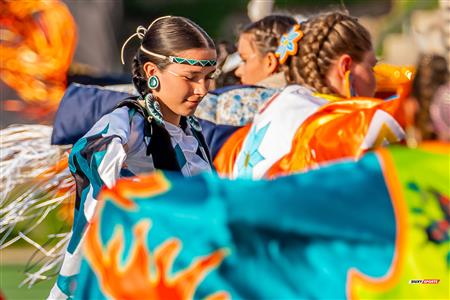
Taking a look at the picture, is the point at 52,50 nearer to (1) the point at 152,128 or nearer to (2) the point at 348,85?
(2) the point at 348,85

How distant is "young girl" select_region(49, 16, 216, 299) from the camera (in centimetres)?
297

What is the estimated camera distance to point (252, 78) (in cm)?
468

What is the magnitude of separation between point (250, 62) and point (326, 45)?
930mm

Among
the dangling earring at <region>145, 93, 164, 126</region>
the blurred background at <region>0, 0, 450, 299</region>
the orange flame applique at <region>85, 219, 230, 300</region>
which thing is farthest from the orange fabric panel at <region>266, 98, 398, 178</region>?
the orange flame applique at <region>85, 219, 230, 300</region>

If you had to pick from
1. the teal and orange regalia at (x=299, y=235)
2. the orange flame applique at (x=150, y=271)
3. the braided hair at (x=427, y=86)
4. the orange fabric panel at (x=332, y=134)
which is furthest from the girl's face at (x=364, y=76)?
the orange flame applique at (x=150, y=271)

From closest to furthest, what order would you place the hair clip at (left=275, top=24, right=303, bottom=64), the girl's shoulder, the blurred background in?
the girl's shoulder
the hair clip at (left=275, top=24, right=303, bottom=64)
the blurred background

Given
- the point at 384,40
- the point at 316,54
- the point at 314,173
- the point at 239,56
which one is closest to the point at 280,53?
the point at 316,54

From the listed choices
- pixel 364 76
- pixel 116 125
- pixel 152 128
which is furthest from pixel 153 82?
pixel 364 76

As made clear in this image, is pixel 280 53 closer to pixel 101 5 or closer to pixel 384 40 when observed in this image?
pixel 101 5

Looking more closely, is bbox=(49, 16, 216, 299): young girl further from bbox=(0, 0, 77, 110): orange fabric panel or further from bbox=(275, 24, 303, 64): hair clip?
bbox=(0, 0, 77, 110): orange fabric panel

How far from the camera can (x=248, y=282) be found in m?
2.02

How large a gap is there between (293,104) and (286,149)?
0.16 metres

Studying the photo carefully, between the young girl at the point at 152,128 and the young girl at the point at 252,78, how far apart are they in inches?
37.0

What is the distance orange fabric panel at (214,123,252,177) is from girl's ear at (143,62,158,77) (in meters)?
0.63
